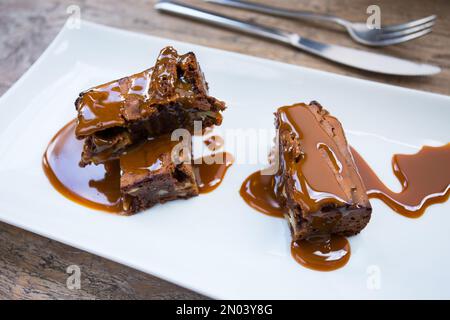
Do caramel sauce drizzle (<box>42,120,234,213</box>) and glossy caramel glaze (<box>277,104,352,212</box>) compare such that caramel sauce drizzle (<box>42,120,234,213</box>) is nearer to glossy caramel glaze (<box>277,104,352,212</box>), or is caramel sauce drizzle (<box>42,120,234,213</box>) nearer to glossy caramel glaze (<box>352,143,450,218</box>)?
glossy caramel glaze (<box>277,104,352,212</box>)

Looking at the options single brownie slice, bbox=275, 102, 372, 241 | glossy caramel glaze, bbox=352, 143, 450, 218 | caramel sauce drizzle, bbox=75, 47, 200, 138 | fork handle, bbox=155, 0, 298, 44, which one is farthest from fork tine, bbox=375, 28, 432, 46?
caramel sauce drizzle, bbox=75, 47, 200, 138

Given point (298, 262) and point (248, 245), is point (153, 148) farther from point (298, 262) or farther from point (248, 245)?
point (298, 262)

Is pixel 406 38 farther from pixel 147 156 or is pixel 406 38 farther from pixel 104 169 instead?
pixel 104 169

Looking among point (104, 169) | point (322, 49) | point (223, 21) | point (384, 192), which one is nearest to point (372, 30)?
point (322, 49)

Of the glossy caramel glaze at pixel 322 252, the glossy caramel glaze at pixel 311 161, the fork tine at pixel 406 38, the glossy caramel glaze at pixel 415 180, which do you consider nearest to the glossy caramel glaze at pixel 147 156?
the glossy caramel glaze at pixel 311 161

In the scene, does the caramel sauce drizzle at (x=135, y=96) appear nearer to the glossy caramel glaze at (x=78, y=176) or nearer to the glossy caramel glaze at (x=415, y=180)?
the glossy caramel glaze at (x=78, y=176)

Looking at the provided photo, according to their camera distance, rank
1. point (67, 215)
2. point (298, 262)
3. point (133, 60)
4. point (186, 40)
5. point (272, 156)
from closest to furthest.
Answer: point (298, 262) < point (67, 215) < point (272, 156) < point (133, 60) < point (186, 40)
